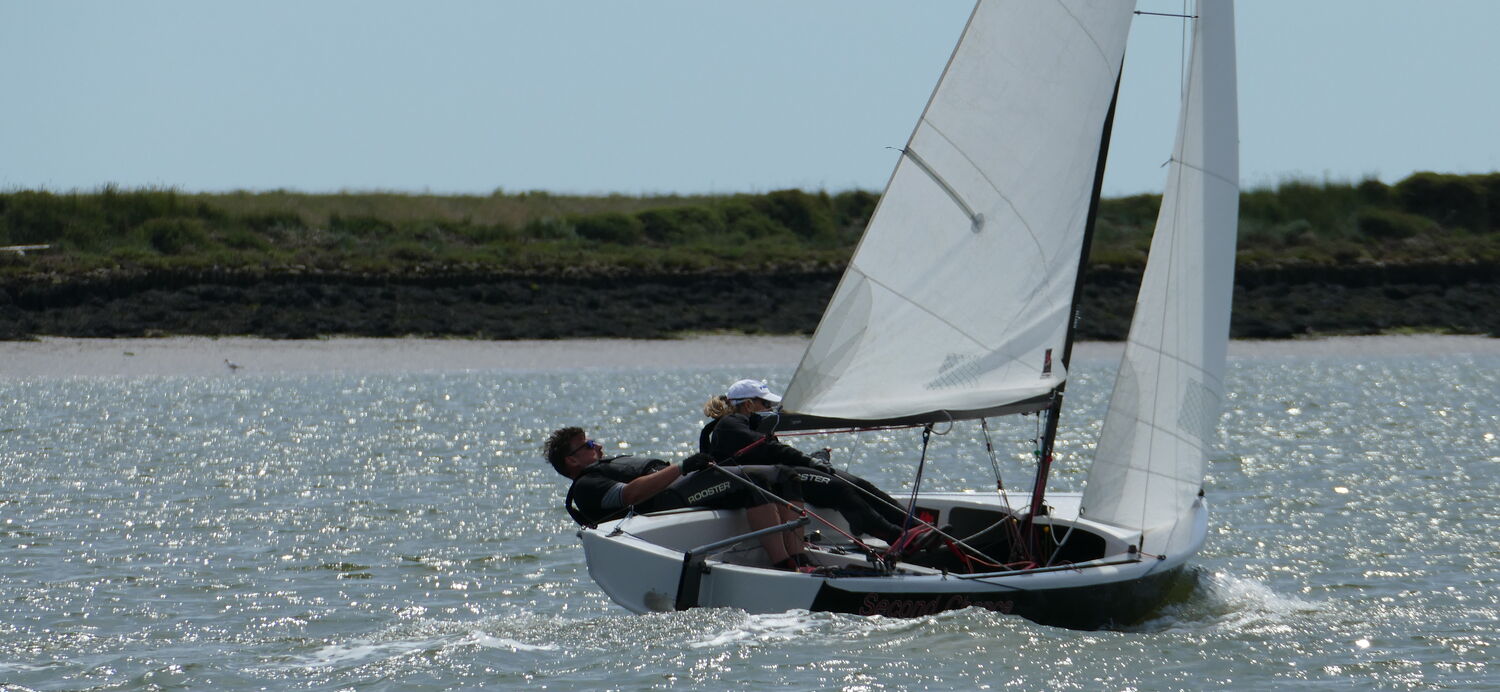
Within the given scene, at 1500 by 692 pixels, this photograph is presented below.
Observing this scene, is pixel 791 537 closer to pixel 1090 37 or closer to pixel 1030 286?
pixel 1030 286

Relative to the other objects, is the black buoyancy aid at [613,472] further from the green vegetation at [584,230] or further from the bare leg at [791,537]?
the green vegetation at [584,230]

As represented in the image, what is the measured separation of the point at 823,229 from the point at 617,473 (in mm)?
37193

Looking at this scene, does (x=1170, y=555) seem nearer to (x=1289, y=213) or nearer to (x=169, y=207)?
(x=169, y=207)

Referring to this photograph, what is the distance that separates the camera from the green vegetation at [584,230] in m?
37.8

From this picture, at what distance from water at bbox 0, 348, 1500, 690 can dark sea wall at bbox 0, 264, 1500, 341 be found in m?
7.38

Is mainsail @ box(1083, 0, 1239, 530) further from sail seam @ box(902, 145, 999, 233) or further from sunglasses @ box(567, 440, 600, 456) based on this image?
sunglasses @ box(567, 440, 600, 456)

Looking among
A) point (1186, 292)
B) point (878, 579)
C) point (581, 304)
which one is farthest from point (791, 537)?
point (581, 304)

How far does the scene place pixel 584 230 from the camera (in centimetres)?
4450

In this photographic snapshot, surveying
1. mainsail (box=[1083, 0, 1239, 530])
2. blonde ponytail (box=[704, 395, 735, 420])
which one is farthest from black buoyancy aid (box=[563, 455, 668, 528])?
mainsail (box=[1083, 0, 1239, 530])

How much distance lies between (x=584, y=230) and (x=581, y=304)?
8.73 metres

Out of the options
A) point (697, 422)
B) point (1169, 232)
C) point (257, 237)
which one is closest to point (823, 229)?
point (257, 237)

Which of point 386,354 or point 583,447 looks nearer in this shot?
point 583,447

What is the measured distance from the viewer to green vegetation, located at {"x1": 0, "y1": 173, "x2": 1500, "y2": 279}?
3775 cm

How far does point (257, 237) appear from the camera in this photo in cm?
Result: 4038
